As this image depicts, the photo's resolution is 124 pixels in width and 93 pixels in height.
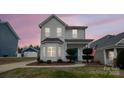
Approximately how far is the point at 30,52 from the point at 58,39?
127 inches

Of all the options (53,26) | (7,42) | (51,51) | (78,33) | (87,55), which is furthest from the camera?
(78,33)

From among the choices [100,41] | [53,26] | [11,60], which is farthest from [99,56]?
[11,60]

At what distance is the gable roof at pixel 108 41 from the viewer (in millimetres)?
18688

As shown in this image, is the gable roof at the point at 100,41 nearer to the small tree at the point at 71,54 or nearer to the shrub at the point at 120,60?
the small tree at the point at 71,54

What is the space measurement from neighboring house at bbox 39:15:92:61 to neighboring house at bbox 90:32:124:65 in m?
1.17

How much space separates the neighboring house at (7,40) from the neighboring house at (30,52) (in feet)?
2.56

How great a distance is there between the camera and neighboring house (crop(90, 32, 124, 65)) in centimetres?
1819

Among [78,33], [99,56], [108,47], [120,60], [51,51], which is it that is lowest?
[120,60]

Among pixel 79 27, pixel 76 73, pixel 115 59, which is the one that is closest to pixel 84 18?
pixel 79 27

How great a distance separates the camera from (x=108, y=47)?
19547 millimetres

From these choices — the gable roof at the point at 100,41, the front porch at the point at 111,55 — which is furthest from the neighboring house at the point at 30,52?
the front porch at the point at 111,55

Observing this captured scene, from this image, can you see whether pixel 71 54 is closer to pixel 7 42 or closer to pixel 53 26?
pixel 53 26
